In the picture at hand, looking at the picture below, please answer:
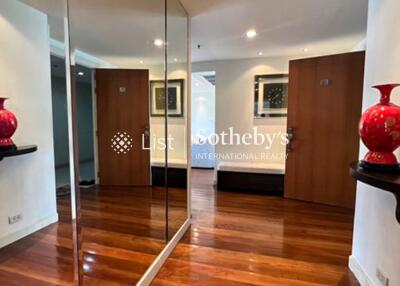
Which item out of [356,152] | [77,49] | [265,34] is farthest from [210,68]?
[77,49]

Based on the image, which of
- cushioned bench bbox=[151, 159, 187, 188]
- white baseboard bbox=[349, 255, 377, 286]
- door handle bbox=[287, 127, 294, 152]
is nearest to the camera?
white baseboard bbox=[349, 255, 377, 286]

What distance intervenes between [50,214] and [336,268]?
2.23 m

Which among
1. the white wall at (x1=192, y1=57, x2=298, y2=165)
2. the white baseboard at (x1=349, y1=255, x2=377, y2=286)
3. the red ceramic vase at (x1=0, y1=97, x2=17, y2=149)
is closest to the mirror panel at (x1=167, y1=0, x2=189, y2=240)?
the red ceramic vase at (x1=0, y1=97, x2=17, y2=149)

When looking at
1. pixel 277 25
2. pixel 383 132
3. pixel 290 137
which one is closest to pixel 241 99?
pixel 290 137

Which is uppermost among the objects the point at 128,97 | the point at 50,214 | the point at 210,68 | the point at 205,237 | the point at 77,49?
the point at 210,68

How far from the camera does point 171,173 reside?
106 inches

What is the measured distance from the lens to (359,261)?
6.56 feet

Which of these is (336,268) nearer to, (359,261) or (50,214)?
(359,261)

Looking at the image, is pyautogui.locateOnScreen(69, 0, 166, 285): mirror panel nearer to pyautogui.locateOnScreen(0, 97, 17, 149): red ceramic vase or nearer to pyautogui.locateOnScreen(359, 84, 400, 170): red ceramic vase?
pyautogui.locateOnScreen(0, 97, 17, 149): red ceramic vase

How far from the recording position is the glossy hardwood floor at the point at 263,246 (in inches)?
79.7

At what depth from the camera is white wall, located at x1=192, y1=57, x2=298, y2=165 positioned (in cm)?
464

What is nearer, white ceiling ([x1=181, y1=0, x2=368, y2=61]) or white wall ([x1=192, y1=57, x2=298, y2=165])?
white ceiling ([x1=181, y1=0, x2=368, y2=61])

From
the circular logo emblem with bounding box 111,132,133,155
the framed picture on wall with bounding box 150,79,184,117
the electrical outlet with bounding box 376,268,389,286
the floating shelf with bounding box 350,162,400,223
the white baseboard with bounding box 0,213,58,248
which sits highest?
the framed picture on wall with bounding box 150,79,184,117

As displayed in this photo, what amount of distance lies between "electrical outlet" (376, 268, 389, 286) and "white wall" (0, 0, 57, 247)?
6.94ft
